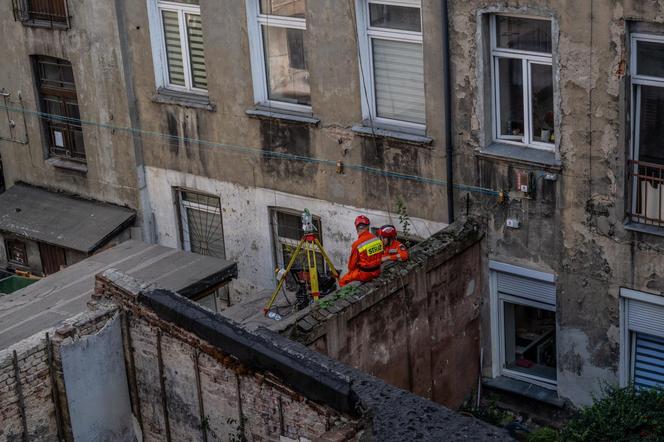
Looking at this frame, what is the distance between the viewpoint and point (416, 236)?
18.6 m

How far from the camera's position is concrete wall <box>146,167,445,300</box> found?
63.7 feet

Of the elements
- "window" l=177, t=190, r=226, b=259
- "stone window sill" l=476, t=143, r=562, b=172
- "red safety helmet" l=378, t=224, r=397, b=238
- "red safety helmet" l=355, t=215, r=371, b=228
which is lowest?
"window" l=177, t=190, r=226, b=259

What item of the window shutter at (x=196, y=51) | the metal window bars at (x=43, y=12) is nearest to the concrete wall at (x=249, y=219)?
the window shutter at (x=196, y=51)

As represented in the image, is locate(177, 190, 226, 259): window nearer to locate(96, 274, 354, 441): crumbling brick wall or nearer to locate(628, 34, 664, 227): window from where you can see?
locate(96, 274, 354, 441): crumbling brick wall

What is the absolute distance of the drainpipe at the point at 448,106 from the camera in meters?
17.1

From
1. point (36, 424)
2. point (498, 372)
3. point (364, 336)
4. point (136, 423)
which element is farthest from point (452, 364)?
point (36, 424)

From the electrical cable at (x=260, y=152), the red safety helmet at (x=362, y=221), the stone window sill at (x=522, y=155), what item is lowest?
the red safety helmet at (x=362, y=221)

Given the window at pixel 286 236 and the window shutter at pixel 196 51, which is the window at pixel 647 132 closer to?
the window at pixel 286 236

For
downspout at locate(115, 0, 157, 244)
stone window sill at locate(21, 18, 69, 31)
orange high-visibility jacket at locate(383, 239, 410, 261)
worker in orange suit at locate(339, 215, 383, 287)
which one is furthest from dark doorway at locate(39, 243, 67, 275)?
orange high-visibility jacket at locate(383, 239, 410, 261)

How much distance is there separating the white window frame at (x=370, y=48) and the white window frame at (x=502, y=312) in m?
2.29

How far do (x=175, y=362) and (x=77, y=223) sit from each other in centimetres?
817

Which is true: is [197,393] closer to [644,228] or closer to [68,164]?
[644,228]

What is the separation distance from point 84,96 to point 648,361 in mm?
10361

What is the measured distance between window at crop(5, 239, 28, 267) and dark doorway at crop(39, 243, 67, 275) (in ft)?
1.62
